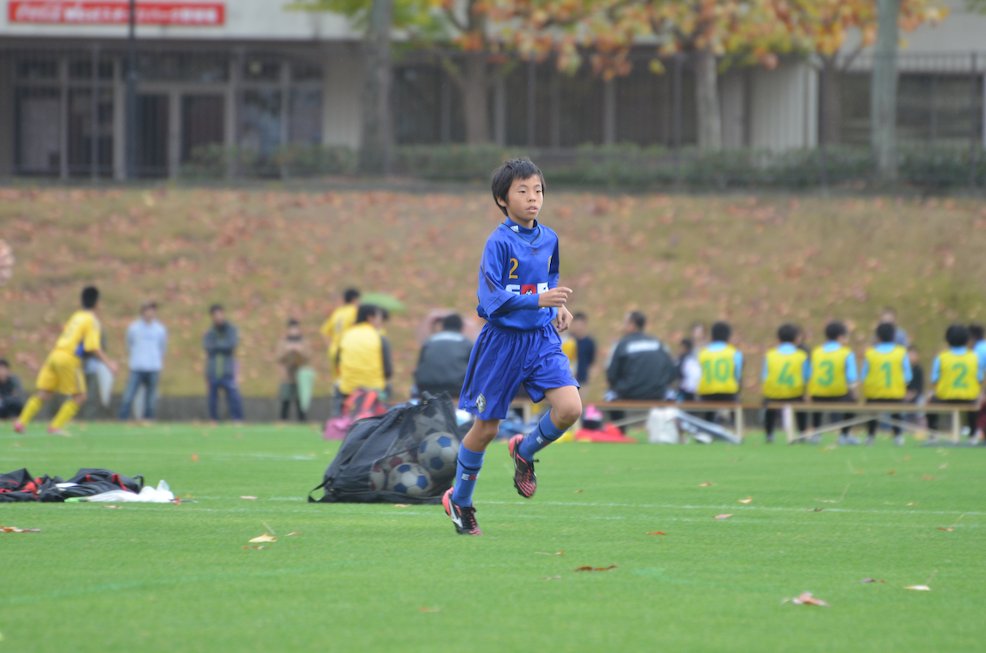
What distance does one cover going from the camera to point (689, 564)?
7645 millimetres

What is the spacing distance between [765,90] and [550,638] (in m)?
34.4

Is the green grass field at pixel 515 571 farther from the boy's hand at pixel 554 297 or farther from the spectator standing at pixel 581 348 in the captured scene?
the spectator standing at pixel 581 348

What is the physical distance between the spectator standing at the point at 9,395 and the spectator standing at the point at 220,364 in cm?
285

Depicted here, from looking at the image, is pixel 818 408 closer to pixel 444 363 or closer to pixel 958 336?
pixel 958 336

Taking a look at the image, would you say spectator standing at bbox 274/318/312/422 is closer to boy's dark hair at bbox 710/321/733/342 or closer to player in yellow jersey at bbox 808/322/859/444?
boy's dark hair at bbox 710/321/733/342

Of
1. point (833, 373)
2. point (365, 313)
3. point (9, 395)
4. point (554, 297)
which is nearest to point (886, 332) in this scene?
point (833, 373)

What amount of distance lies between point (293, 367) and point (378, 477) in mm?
15829

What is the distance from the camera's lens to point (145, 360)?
24.9m

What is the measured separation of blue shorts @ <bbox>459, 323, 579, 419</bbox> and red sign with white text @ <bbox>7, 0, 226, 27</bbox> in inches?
1226

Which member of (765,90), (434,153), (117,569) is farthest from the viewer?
(765,90)

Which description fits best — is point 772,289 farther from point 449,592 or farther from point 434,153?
point 449,592

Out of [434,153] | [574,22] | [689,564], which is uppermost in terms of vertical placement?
[574,22]

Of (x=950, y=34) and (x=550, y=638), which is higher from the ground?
(x=950, y=34)

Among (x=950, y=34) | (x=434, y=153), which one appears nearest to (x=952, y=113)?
(x=950, y=34)
